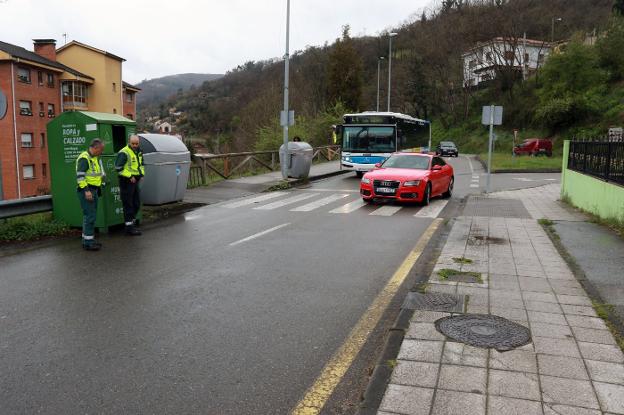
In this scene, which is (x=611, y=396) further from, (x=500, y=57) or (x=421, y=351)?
(x=500, y=57)

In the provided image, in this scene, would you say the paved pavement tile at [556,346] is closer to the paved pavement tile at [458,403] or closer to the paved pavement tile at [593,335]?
the paved pavement tile at [593,335]

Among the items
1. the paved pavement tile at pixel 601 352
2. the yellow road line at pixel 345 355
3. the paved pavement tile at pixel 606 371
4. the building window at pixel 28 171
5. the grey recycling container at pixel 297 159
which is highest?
the grey recycling container at pixel 297 159

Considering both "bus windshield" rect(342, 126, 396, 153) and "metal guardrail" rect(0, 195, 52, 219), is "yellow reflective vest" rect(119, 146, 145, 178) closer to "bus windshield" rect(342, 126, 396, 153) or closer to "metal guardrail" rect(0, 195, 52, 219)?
"metal guardrail" rect(0, 195, 52, 219)

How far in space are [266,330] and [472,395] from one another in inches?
76.6

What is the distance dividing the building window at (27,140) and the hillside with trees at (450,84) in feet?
54.2

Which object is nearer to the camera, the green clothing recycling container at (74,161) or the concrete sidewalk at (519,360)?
the concrete sidewalk at (519,360)

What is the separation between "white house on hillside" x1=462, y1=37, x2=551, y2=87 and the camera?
5641 centimetres

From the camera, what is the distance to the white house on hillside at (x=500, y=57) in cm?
5641

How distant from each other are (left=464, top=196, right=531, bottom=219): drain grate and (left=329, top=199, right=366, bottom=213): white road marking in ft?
8.83

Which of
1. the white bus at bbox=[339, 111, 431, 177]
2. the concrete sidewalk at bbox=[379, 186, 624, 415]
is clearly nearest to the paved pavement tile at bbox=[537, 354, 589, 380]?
the concrete sidewalk at bbox=[379, 186, 624, 415]

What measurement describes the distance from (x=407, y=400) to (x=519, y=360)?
1.08 meters

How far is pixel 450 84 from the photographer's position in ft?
208

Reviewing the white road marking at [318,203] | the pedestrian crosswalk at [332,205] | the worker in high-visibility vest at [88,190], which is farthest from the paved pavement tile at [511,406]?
the white road marking at [318,203]

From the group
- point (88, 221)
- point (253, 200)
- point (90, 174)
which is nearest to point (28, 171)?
point (253, 200)
